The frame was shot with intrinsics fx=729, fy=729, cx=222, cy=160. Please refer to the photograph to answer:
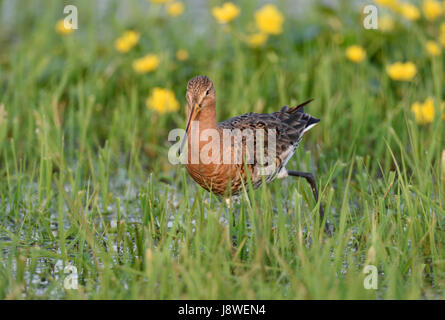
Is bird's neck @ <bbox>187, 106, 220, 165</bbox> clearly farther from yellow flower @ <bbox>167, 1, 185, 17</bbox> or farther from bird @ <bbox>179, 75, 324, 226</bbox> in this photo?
yellow flower @ <bbox>167, 1, 185, 17</bbox>

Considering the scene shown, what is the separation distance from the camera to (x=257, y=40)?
7.63 metres

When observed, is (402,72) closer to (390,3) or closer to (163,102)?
(390,3)

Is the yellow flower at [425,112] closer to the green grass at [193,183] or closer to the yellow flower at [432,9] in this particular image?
the green grass at [193,183]

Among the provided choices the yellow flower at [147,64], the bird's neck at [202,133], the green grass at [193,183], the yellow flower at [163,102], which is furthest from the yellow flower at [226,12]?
A: the bird's neck at [202,133]

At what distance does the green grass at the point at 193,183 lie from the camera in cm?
373

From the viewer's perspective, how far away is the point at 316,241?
3.79 metres

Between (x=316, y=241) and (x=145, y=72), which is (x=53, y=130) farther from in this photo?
(x=316, y=241)

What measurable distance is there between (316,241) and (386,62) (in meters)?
3.94

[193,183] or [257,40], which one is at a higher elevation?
[257,40]

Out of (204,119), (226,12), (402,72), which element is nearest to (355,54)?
(402,72)

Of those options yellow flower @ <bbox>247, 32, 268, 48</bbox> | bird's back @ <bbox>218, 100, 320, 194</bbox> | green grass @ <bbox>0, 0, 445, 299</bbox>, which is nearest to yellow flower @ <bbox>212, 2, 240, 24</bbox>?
yellow flower @ <bbox>247, 32, 268, 48</bbox>

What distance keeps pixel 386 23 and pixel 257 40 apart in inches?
54.8

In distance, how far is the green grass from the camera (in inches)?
147
